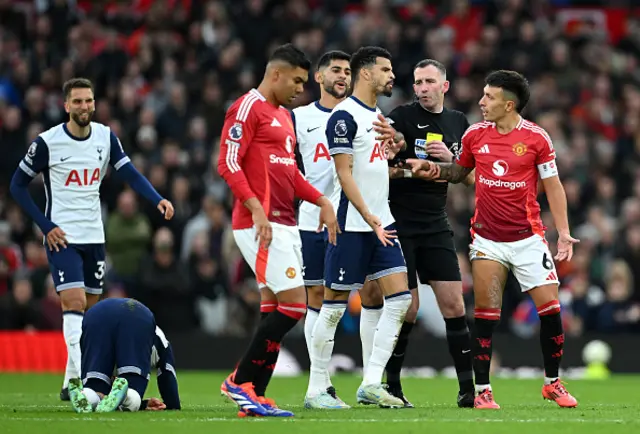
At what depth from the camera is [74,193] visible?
1226 cm

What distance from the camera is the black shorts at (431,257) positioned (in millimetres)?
11172

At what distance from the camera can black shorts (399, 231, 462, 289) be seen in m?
11.2

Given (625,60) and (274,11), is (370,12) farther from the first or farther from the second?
(625,60)

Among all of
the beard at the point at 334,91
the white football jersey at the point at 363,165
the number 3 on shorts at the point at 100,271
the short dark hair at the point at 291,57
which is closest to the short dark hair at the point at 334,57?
the beard at the point at 334,91

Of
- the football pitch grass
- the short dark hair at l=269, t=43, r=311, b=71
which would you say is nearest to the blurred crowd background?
the football pitch grass

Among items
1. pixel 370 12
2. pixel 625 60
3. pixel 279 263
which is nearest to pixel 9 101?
pixel 370 12

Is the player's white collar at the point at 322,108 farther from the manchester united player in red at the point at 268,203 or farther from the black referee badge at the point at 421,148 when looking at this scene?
the manchester united player in red at the point at 268,203

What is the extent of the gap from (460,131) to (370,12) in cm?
1195

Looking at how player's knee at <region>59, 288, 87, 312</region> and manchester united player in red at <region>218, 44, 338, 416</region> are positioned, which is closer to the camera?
manchester united player in red at <region>218, 44, 338, 416</region>

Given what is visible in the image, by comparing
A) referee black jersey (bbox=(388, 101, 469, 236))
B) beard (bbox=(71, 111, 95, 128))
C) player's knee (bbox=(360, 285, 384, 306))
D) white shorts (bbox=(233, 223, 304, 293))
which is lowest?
player's knee (bbox=(360, 285, 384, 306))

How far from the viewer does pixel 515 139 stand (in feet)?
35.7

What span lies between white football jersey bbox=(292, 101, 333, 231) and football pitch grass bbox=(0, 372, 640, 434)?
1.78 metres

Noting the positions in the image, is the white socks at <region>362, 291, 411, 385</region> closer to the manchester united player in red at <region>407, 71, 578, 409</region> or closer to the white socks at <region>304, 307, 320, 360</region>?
the manchester united player in red at <region>407, 71, 578, 409</region>

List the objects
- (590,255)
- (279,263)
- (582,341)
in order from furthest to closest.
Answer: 1. (590,255)
2. (582,341)
3. (279,263)
